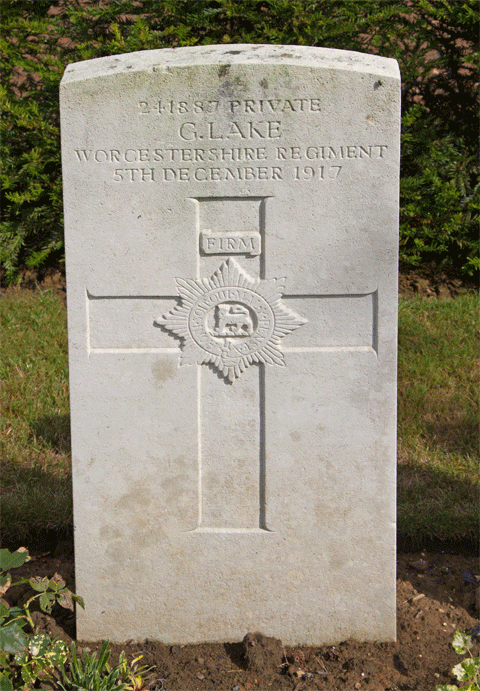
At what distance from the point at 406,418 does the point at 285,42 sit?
3.01 metres

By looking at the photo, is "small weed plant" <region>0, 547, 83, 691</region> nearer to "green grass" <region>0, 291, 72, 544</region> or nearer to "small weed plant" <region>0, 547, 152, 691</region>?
"small weed plant" <region>0, 547, 152, 691</region>

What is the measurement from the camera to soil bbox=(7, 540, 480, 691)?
7.89ft

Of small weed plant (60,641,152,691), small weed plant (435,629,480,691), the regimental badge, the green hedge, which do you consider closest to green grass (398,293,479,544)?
the green hedge

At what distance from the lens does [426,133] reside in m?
5.71

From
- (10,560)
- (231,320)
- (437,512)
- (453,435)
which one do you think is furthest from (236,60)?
(453,435)

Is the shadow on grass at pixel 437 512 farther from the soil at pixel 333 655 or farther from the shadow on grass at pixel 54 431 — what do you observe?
the shadow on grass at pixel 54 431

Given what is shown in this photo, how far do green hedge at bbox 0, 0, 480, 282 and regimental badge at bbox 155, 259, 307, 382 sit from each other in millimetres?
3387

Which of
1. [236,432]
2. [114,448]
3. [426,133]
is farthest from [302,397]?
[426,133]

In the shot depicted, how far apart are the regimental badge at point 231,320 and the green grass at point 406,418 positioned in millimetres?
1352

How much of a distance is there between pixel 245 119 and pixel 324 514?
4.72ft

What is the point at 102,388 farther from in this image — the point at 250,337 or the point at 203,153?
the point at 203,153

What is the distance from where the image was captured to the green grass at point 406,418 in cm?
334

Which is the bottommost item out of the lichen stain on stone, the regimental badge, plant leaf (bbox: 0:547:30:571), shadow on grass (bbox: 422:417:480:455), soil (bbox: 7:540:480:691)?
soil (bbox: 7:540:480:691)

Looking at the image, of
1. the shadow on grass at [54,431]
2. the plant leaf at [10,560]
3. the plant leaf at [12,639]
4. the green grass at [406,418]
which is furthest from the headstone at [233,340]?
the shadow on grass at [54,431]
